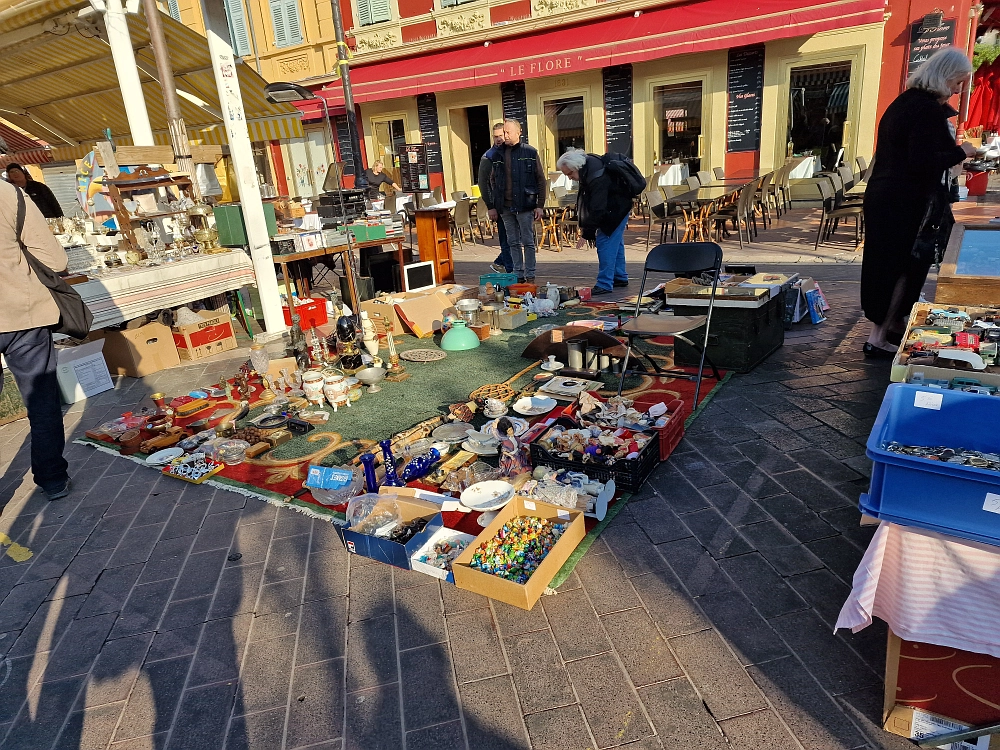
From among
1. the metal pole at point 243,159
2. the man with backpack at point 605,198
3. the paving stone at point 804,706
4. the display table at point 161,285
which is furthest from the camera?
the man with backpack at point 605,198

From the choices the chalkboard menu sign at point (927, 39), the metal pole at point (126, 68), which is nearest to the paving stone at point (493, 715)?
the metal pole at point (126, 68)

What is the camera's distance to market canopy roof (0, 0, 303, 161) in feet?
24.1

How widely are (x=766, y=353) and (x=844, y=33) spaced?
9.52 m

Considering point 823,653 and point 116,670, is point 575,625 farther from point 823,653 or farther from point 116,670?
point 116,670

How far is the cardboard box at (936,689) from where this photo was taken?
65.2 inches

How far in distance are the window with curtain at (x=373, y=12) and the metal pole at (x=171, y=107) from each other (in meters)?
10.0

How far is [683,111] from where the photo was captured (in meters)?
13.1

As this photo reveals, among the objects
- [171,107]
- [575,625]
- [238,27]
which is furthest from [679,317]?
[238,27]

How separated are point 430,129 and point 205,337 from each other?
12.0 metres

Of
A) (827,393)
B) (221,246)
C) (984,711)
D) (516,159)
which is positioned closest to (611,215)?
(516,159)

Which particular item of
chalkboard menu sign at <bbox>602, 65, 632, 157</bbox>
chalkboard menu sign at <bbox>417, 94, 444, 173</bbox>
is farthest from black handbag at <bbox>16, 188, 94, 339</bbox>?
chalkboard menu sign at <bbox>417, 94, 444, 173</bbox>

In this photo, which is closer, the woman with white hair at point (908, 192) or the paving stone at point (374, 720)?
the paving stone at point (374, 720)

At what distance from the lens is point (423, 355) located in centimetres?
546

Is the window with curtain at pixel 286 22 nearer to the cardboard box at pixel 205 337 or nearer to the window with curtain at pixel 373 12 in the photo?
the window with curtain at pixel 373 12
